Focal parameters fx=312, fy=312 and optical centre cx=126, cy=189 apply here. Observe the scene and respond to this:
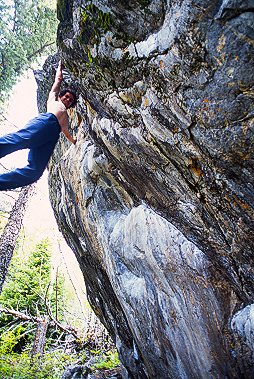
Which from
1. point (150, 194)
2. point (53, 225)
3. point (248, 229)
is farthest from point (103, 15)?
point (53, 225)

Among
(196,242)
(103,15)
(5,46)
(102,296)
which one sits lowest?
(196,242)

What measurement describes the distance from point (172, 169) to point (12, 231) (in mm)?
8378

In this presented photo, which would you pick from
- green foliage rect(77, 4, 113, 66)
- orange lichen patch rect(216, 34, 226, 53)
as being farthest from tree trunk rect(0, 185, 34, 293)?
orange lichen patch rect(216, 34, 226, 53)

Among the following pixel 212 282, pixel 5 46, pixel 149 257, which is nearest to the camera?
pixel 212 282

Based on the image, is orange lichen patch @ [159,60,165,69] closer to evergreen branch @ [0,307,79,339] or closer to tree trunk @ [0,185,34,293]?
tree trunk @ [0,185,34,293]

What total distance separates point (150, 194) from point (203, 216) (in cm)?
90

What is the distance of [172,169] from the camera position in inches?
144

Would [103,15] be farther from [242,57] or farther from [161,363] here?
[161,363]

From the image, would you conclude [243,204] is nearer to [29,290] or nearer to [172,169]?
[172,169]

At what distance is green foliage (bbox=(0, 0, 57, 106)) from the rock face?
7.29 meters

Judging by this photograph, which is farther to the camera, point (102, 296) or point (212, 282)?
point (102, 296)

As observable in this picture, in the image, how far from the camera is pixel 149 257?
4250mm

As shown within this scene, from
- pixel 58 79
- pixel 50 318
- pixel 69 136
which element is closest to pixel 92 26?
pixel 58 79

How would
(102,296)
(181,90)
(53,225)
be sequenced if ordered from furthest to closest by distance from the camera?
(53,225)
(102,296)
(181,90)
